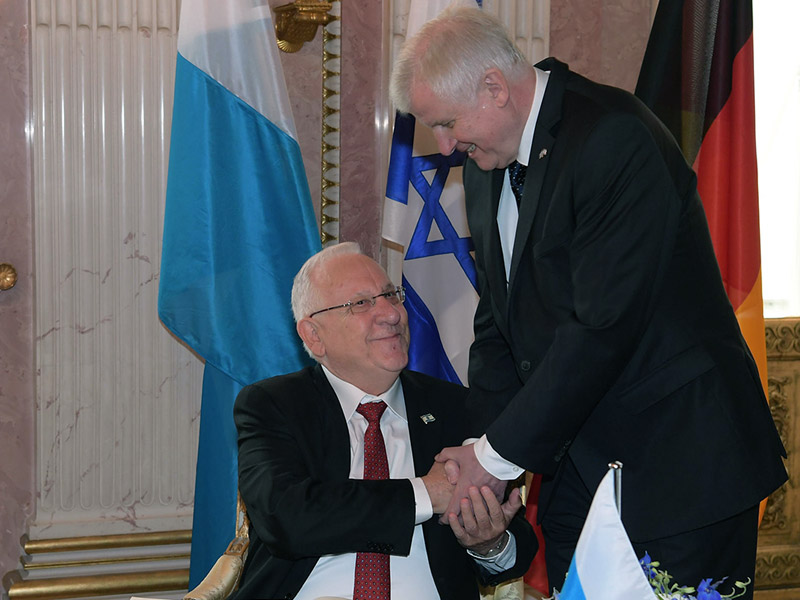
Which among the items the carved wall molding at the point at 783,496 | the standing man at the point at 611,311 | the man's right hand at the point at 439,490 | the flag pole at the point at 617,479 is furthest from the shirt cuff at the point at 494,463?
the carved wall molding at the point at 783,496

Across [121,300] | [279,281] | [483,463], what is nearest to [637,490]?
[483,463]

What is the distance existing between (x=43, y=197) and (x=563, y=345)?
94.5 inches

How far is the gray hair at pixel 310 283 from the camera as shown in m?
2.73

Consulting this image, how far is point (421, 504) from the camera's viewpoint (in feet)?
7.67

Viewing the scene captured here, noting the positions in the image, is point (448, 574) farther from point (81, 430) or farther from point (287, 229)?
point (81, 430)

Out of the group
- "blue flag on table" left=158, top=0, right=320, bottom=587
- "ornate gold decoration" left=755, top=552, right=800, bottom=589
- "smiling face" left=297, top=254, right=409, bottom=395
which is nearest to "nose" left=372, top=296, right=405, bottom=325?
"smiling face" left=297, top=254, right=409, bottom=395

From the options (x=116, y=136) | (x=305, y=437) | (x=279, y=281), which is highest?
(x=116, y=136)

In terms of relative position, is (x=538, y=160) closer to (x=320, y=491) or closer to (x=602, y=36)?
(x=320, y=491)

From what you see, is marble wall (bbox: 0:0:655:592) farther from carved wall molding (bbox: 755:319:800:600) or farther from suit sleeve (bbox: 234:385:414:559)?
suit sleeve (bbox: 234:385:414:559)

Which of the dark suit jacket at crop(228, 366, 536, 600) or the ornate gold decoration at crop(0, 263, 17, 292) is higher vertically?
the ornate gold decoration at crop(0, 263, 17, 292)

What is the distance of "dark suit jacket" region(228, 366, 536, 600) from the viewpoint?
2299 mm

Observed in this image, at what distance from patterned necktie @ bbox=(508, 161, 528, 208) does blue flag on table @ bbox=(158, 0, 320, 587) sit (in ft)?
3.94

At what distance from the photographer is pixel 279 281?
3.45m

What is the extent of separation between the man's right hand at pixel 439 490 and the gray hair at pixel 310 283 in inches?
24.8
